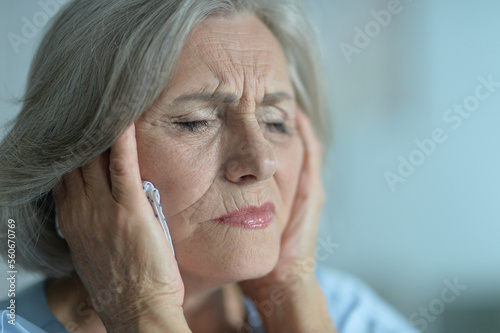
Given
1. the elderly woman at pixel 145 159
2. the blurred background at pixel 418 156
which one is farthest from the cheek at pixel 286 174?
the blurred background at pixel 418 156

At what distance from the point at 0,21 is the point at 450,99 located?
201cm

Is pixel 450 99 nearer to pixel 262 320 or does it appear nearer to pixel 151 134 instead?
pixel 262 320

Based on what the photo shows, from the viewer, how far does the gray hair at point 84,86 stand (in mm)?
1109

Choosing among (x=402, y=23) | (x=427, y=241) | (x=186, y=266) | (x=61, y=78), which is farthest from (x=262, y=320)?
(x=402, y=23)

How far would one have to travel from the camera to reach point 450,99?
7.66ft

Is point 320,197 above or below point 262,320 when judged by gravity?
above

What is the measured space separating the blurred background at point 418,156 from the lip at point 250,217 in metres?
1.07

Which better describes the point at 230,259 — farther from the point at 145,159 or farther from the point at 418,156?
the point at 418,156

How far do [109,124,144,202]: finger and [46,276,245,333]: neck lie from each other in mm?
336

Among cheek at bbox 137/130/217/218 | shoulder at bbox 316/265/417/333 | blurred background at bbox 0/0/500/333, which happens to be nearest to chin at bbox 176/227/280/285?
cheek at bbox 137/130/217/218

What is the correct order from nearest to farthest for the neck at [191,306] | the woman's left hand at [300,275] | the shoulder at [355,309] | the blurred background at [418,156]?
the neck at [191,306], the woman's left hand at [300,275], the shoulder at [355,309], the blurred background at [418,156]

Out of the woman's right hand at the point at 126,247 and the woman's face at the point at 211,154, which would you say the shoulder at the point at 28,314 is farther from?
the woman's face at the point at 211,154

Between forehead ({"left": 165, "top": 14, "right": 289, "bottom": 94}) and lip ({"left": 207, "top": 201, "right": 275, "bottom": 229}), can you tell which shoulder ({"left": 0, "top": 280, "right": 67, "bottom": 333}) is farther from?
forehead ({"left": 165, "top": 14, "right": 289, "bottom": 94})

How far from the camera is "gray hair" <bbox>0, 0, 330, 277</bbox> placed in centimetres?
111
